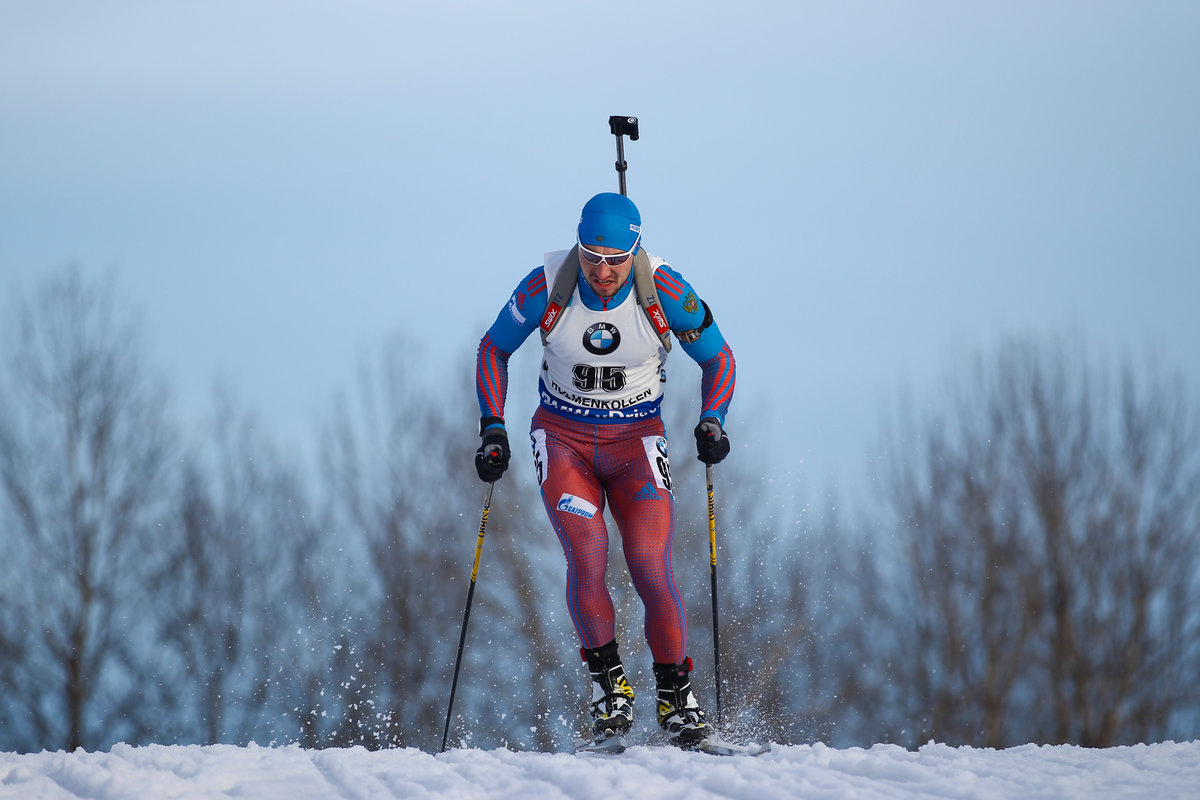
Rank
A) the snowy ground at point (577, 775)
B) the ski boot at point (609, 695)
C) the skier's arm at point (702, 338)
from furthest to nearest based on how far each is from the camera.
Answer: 1. the skier's arm at point (702, 338)
2. the ski boot at point (609, 695)
3. the snowy ground at point (577, 775)

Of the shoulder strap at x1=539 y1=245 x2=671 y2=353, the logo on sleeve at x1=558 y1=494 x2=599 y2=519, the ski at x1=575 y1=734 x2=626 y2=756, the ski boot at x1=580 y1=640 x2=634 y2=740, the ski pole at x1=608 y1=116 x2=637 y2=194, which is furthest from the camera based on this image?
the ski pole at x1=608 y1=116 x2=637 y2=194

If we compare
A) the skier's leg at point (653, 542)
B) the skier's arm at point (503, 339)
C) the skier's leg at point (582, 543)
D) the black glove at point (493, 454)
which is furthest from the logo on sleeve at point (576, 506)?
the skier's arm at point (503, 339)

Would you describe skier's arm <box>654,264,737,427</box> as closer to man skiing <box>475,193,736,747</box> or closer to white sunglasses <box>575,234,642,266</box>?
man skiing <box>475,193,736,747</box>

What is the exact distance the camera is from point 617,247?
5609 millimetres

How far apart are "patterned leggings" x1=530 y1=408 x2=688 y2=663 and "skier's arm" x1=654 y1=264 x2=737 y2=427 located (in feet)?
1.35

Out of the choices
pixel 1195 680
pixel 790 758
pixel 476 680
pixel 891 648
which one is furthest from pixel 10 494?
pixel 1195 680

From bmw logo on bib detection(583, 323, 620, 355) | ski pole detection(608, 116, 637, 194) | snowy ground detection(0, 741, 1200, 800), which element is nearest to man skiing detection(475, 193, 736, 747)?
bmw logo on bib detection(583, 323, 620, 355)

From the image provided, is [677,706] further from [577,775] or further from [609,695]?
[577,775]

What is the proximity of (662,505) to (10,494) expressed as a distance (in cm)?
1688

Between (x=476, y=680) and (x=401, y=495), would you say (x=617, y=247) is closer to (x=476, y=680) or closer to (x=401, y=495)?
(x=476, y=680)

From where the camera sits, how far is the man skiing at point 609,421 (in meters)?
5.61

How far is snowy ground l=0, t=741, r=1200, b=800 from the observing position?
4273mm

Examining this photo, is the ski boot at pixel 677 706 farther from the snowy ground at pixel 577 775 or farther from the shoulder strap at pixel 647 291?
the shoulder strap at pixel 647 291

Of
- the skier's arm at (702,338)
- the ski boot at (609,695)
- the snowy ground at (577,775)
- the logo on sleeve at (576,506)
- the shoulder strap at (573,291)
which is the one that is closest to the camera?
the snowy ground at (577,775)
